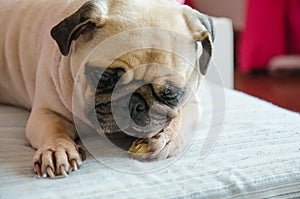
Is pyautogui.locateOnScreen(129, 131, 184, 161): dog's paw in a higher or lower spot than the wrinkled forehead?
lower

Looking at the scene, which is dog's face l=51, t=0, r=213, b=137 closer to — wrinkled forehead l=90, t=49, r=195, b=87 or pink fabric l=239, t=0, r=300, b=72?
wrinkled forehead l=90, t=49, r=195, b=87

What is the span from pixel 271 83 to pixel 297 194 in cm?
229

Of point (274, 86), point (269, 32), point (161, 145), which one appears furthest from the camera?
point (269, 32)

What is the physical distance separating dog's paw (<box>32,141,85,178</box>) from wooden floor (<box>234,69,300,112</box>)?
1.68 metres

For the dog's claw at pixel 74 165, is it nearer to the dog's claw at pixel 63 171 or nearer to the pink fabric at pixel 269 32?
the dog's claw at pixel 63 171

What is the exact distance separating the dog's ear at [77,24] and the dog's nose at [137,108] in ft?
0.49

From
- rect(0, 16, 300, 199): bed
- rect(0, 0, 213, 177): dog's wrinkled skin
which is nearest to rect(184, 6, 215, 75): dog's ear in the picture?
rect(0, 0, 213, 177): dog's wrinkled skin

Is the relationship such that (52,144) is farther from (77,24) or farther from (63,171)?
(77,24)

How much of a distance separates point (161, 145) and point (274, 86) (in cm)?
218

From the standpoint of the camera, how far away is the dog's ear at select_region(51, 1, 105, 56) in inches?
39.5

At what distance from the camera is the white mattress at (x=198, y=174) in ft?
2.85

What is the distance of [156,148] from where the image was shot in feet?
3.34

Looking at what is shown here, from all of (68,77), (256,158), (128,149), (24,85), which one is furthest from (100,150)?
(24,85)

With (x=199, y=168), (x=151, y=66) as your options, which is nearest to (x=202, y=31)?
(x=151, y=66)
